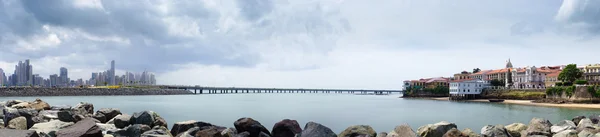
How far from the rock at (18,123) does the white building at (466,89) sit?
93523 millimetres

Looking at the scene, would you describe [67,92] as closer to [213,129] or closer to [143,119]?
[143,119]

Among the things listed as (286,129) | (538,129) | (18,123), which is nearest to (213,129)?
(286,129)

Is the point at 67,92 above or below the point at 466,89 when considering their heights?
above

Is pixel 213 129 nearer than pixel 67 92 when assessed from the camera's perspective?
Yes

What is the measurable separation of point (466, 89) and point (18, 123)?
94880 mm

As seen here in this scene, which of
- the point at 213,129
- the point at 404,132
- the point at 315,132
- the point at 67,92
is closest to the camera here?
the point at 315,132

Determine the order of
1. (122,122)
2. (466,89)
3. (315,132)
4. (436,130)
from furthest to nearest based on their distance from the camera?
(466,89)
(122,122)
(436,130)
(315,132)

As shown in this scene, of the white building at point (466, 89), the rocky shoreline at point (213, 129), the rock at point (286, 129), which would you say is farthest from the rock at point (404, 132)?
the white building at point (466, 89)

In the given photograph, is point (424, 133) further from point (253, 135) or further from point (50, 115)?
point (50, 115)

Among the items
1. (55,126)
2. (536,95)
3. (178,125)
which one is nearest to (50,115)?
(55,126)

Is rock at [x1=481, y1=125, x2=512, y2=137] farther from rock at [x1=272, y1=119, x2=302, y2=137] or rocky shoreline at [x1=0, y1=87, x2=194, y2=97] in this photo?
rocky shoreline at [x1=0, y1=87, x2=194, y2=97]

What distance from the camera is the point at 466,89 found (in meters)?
97.0

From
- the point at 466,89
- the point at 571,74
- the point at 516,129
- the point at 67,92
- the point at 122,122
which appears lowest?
the point at 466,89

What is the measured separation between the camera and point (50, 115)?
16656 mm
